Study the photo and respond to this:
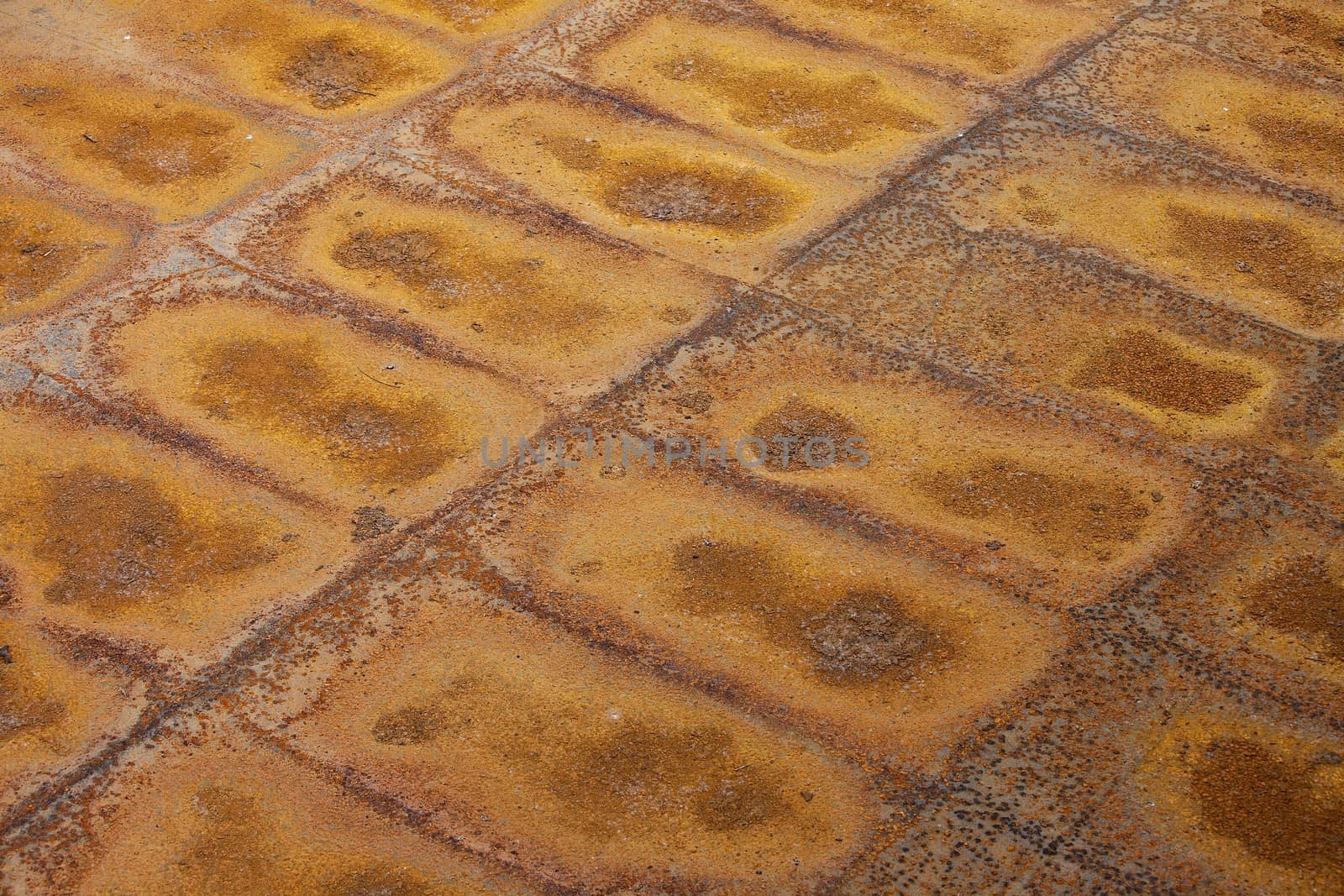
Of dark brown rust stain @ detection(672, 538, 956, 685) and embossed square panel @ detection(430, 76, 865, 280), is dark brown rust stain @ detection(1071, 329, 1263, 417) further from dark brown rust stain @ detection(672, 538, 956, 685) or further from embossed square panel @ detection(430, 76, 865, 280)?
dark brown rust stain @ detection(672, 538, 956, 685)

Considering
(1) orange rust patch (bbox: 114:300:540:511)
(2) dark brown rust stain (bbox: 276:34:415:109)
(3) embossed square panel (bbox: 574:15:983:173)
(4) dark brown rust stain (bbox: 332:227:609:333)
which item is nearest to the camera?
(1) orange rust patch (bbox: 114:300:540:511)

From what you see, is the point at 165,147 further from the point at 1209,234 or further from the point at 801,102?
the point at 1209,234

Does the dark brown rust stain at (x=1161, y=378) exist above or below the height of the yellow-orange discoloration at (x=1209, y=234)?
below

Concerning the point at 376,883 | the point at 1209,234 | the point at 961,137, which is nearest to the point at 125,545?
the point at 376,883

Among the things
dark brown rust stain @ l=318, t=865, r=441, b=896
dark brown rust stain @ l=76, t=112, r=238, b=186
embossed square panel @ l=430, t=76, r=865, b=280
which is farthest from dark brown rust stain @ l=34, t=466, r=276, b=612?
embossed square panel @ l=430, t=76, r=865, b=280

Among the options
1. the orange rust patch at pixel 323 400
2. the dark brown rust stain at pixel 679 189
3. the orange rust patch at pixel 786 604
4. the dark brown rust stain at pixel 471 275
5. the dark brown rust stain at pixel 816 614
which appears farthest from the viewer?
the dark brown rust stain at pixel 679 189

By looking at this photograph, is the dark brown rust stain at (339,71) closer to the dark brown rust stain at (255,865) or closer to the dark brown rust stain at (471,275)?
the dark brown rust stain at (471,275)

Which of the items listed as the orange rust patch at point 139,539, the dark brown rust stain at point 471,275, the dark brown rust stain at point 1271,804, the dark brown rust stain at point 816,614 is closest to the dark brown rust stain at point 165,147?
the dark brown rust stain at point 471,275
